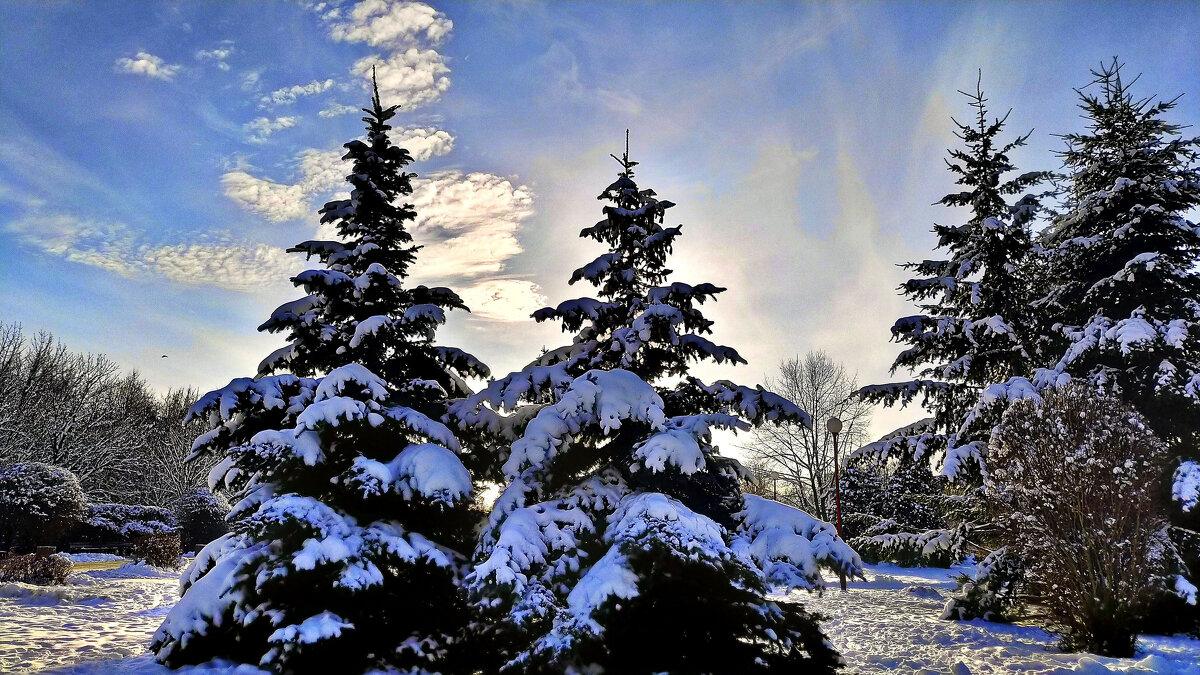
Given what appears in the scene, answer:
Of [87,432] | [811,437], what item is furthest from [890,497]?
[87,432]

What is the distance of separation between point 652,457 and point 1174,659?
7.02 metres

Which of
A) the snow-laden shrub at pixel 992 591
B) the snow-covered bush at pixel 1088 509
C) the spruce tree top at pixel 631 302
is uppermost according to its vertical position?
the spruce tree top at pixel 631 302

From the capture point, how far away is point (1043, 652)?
27.0 ft

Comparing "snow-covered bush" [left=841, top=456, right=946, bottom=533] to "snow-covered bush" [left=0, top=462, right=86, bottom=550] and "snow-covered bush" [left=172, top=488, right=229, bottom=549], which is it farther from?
"snow-covered bush" [left=172, top=488, right=229, bottom=549]

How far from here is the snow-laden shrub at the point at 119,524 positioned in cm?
2211

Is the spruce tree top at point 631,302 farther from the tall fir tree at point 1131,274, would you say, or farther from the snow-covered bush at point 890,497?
the snow-covered bush at point 890,497

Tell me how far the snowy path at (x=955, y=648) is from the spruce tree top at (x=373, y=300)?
24.1 feet

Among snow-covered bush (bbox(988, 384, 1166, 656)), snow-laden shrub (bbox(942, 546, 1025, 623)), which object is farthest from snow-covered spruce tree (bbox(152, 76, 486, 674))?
snow-laden shrub (bbox(942, 546, 1025, 623))

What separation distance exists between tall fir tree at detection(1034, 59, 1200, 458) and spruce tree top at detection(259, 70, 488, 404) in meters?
10.2

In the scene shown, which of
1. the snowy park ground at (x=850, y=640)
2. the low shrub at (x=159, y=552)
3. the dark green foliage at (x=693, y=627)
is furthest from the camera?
the low shrub at (x=159, y=552)

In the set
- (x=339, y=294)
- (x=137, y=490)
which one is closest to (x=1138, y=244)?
(x=339, y=294)

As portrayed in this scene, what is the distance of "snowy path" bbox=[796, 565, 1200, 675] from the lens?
24.4ft

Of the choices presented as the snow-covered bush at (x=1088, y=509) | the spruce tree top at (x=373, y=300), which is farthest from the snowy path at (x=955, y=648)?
the spruce tree top at (x=373, y=300)

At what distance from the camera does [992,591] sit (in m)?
10.5
